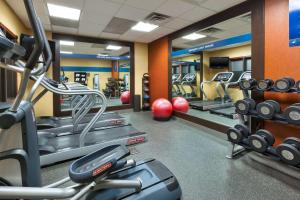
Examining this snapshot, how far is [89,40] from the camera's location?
5859 millimetres

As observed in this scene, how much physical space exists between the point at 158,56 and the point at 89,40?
2.49 meters

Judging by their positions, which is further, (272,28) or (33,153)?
(272,28)

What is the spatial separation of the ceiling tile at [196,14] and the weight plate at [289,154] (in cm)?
307

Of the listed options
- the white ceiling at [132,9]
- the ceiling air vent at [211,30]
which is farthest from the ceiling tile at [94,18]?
the ceiling air vent at [211,30]

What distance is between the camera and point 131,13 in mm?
3959

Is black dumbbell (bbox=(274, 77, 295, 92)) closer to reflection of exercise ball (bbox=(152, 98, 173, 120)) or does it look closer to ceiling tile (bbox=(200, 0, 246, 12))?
ceiling tile (bbox=(200, 0, 246, 12))

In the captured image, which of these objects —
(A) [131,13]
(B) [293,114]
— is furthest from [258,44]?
(A) [131,13]

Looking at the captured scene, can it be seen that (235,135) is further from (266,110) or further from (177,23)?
(177,23)

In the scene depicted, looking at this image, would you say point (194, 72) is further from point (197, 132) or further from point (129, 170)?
point (129, 170)

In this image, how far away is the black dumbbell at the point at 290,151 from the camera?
198 centimetres

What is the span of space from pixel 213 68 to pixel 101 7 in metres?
6.32

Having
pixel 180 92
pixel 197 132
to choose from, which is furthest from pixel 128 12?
pixel 180 92

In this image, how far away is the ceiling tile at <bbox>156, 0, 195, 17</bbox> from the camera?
345cm

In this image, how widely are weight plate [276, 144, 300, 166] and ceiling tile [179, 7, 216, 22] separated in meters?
3.07
